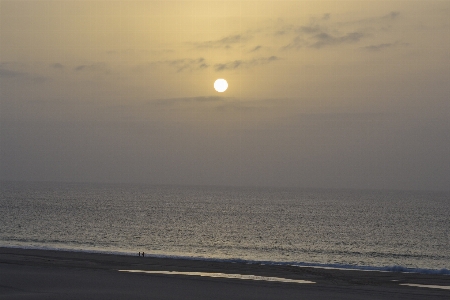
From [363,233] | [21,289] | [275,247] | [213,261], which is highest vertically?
[363,233]

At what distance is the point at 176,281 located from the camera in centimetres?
2872

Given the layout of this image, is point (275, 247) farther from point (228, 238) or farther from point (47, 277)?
point (47, 277)

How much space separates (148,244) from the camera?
59594 millimetres

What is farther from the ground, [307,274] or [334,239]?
[334,239]

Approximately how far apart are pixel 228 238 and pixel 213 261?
30.6 metres

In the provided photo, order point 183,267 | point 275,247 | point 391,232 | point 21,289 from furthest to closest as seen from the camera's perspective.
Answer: point 391,232 < point 275,247 < point 183,267 < point 21,289

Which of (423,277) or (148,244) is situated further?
(148,244)

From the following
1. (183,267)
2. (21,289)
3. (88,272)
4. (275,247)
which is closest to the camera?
(21,289)

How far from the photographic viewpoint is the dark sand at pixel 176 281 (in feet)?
82.1

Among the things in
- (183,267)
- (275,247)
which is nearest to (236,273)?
(183,267)

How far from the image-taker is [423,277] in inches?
1278

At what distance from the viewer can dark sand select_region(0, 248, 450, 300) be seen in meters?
25.0

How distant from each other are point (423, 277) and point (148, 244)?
34483mm

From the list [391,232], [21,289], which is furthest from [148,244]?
[391,232]
